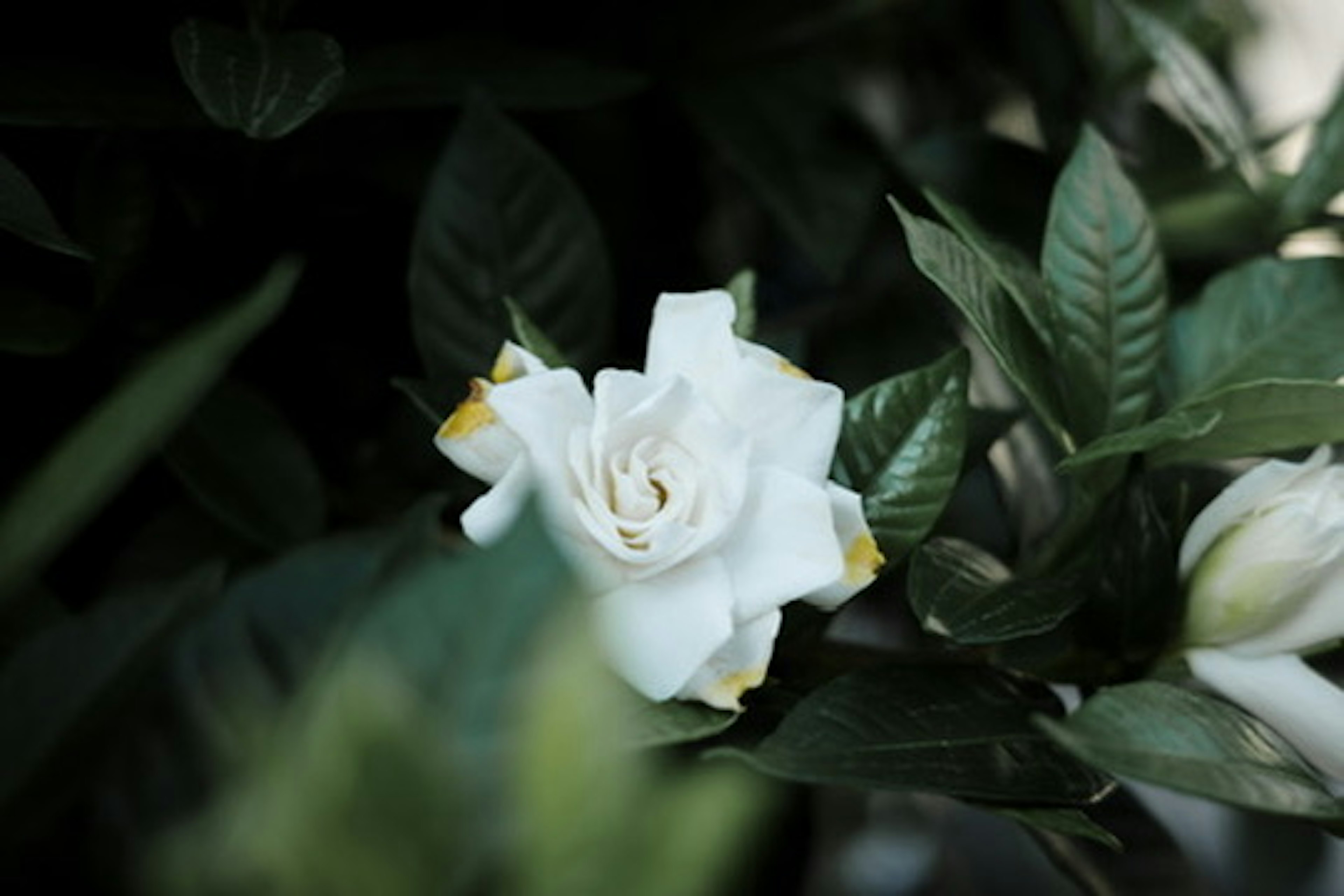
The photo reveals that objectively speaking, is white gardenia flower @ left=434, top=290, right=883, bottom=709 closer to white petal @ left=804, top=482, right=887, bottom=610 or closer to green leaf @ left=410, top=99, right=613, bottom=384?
white petal @ left=804, top=482, right=887, bottom=610

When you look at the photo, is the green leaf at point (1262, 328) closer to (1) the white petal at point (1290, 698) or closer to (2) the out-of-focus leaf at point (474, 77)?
(1) the white petal at point (1290, 698)

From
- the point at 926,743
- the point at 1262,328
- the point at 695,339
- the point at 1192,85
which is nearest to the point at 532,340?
the point at 695,339

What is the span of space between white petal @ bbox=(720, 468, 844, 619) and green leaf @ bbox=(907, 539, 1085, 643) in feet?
0.16

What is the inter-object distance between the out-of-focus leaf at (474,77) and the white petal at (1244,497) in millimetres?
297

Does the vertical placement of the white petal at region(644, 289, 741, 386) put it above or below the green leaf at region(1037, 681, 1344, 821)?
above

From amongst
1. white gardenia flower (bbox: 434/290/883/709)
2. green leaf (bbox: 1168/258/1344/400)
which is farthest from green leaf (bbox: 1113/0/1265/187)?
white gardenia flower (bbox: 434/290/883/709)

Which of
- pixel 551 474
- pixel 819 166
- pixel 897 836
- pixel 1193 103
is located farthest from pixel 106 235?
pixel 897 836

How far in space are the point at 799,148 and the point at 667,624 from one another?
0.42m

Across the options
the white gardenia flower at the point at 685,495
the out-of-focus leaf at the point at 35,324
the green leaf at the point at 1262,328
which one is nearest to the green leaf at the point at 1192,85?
the green leaf at the point at 1262,328

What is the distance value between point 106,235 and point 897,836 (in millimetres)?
698

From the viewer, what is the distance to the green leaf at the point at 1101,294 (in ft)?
1.89

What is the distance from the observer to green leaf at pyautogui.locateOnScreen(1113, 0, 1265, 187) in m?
0.76

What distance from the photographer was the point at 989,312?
1.79ft

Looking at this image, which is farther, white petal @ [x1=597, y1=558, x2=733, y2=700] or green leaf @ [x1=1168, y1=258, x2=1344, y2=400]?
green leaf @ [x1=1168, y1=258, x2=1344, y2=400]
